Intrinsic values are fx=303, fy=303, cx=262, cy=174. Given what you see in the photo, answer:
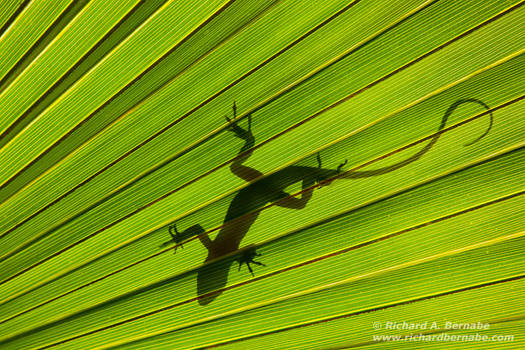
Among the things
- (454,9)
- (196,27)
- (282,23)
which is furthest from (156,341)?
(454,9)

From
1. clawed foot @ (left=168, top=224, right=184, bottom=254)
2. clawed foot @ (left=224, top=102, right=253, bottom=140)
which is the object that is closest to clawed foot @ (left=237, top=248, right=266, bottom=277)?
clawed foot @ (left=168, top=224, right=184, bottom=254)

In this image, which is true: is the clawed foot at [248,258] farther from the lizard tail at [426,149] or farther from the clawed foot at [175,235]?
the lizard tail at [426,149]

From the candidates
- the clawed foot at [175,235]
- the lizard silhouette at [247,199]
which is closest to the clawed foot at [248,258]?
the lizard silhouette at [247,199]

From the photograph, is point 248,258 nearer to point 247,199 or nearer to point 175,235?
point 247,199

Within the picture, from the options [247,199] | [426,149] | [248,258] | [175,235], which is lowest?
[248,258]

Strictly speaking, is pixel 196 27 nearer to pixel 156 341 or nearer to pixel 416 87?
pixel 416 87

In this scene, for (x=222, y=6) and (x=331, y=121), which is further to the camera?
(x=331, y=121)

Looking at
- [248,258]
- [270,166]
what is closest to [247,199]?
[270,166]

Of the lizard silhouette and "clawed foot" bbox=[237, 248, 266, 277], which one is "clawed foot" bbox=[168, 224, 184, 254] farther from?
"clawed foot" bbox=[237, 248, 266, 277]

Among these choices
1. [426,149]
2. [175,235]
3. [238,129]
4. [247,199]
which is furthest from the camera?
[175,235]
